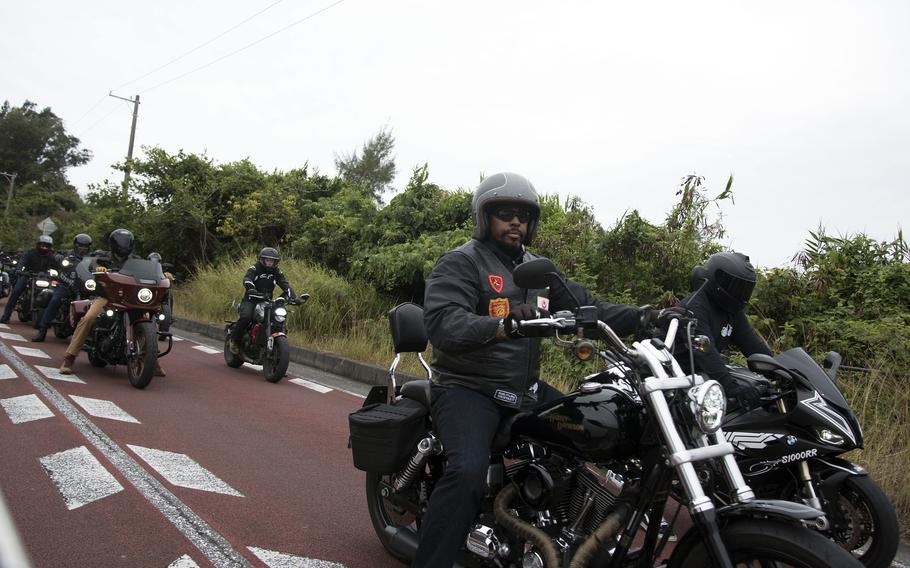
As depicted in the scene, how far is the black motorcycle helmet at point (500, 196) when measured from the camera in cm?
317

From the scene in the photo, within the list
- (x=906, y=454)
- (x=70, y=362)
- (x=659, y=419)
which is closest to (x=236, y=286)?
(x=70, y=362)

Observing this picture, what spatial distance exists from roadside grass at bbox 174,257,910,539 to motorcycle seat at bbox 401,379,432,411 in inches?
124

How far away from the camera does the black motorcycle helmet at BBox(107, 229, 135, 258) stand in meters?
8.46

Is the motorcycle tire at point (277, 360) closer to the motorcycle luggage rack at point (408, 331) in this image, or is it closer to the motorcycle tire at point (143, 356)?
the motorcycle tire at point (143, 356)

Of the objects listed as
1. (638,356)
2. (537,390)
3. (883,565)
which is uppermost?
(638,356)

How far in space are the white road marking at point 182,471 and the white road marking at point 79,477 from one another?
326 mm

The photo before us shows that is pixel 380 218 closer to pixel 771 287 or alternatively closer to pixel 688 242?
pixel 688 242

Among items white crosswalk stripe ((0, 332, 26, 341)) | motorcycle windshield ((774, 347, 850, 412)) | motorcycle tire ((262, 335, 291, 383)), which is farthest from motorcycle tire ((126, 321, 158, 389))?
motorcycle windshield ((774, 347, 850, 412))

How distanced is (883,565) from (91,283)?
30.1 feet

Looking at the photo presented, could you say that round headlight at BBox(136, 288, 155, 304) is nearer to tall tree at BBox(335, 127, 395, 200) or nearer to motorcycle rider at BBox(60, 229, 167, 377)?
motorcycle rider at BBox(60, 229, 167, 377)

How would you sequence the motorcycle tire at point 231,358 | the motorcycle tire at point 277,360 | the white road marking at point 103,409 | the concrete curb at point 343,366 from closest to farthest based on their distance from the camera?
the white road marking at point 103,409 → the motorcycle tire at point 277,360 → the concrete curb at point 343,366 → the motorcycle tire at point 231,358

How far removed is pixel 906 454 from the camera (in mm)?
4957

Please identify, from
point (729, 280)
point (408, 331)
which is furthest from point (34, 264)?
point (729, 280)

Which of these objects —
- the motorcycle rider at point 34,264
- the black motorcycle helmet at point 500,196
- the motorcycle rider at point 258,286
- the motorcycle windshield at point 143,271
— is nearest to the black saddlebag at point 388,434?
the black motorcycle helmet at point 500,196
